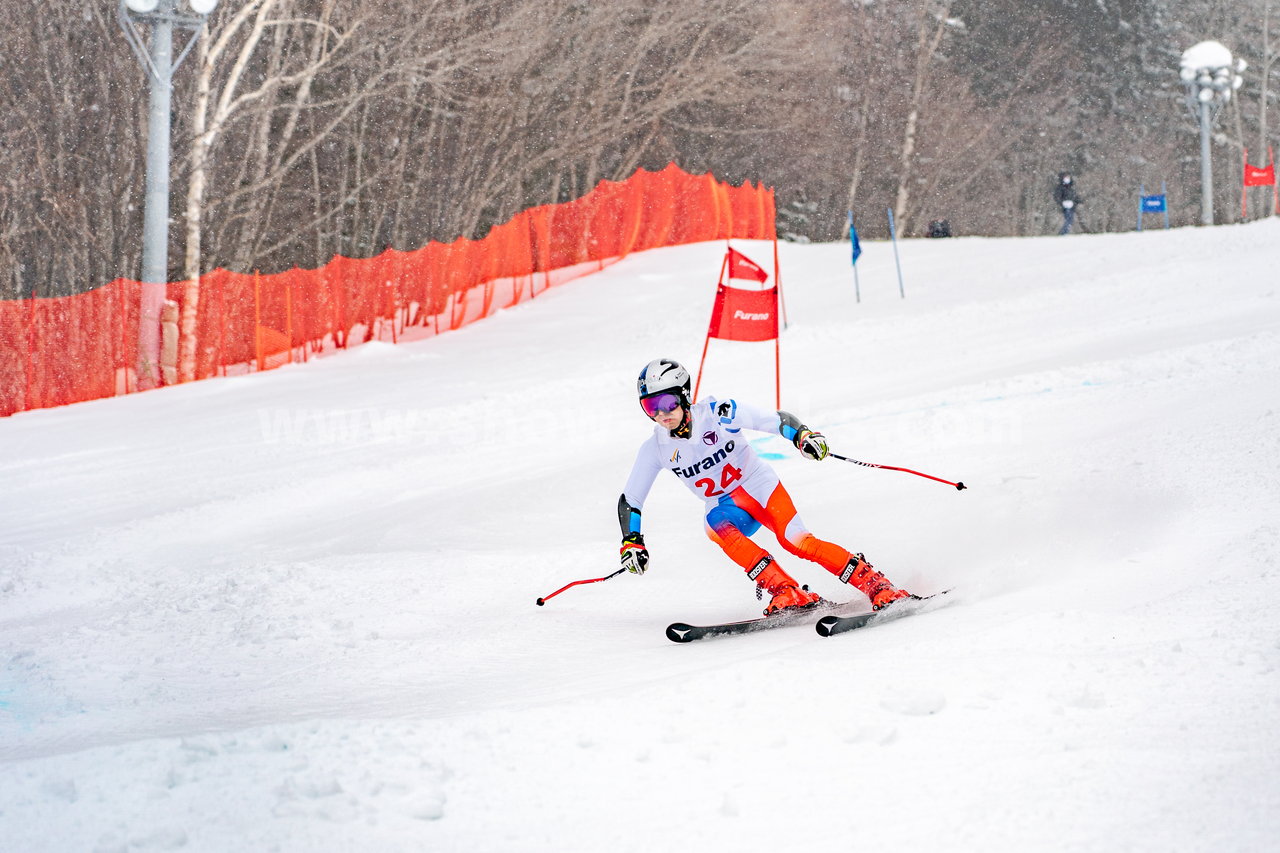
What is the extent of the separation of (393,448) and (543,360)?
5.05 m

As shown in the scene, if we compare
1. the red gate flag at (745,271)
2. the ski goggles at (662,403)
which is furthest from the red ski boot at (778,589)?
the red gate flag at (745,271)

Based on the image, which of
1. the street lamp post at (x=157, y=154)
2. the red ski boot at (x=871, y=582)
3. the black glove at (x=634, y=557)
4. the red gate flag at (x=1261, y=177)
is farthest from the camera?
the red gate flag at (x=1261, y=177)

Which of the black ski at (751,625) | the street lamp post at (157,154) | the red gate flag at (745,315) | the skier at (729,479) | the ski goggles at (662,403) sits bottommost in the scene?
the black ski at (751,625)

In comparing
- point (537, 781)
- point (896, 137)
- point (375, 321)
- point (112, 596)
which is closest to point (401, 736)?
point (537, 781)

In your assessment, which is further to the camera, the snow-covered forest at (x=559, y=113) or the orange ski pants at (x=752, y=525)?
the snow-covered forest at (x=559, y=113)

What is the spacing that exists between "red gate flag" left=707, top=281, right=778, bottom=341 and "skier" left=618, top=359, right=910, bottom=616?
15.5 feet

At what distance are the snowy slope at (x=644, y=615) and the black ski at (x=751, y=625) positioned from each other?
189 millimetres

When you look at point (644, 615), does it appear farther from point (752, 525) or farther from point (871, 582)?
point (871, 582)

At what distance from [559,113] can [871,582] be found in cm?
2553

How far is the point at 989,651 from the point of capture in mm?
4637

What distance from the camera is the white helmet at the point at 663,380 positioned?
6.39 m

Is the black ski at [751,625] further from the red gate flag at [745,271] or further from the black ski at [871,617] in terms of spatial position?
the red gate flag at [745,271]

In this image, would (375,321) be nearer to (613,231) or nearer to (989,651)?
(613,231)

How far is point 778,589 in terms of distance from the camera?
6.50 meters
